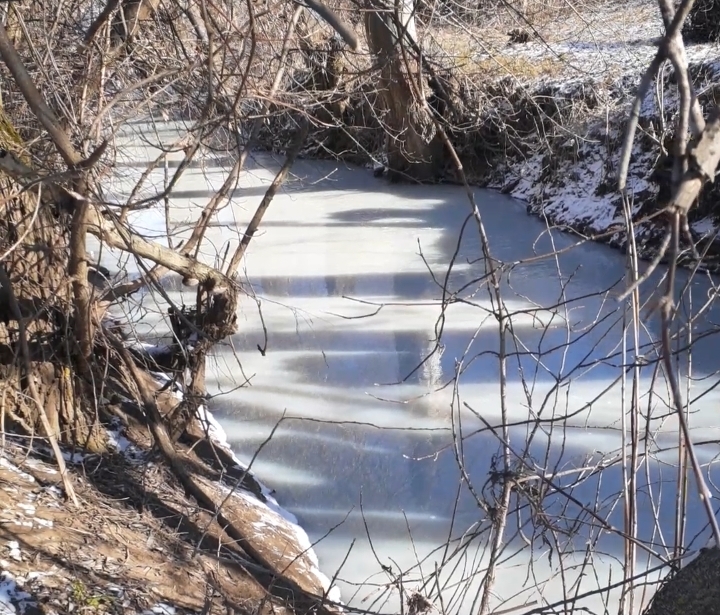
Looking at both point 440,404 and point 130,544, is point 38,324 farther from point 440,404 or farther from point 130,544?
point 440,404

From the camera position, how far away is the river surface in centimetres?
297

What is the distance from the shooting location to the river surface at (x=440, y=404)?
2969mm

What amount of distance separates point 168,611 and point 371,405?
3.04 m

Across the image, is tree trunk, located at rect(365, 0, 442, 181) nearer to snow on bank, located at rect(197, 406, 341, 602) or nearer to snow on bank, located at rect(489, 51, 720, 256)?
snow on bank, located at rect(197, 406, 341, 602)

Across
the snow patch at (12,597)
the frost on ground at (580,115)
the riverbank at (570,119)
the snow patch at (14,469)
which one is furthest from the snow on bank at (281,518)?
the frost on ground at (580,115)

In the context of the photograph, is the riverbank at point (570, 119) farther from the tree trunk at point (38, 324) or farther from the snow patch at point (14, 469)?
the snow patch at point (14, 469)

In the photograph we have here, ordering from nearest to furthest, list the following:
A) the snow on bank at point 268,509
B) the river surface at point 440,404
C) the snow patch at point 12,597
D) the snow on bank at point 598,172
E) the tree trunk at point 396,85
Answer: the snow patch at point 12,597, the river surface at point 440,404, the snow on bank at point 268,509, the tree trunk at point 396,85, the snow on bank at point 598,172

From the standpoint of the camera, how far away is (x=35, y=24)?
4.07m

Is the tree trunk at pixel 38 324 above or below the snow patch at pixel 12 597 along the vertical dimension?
above

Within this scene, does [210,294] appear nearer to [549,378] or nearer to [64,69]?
[64,69]

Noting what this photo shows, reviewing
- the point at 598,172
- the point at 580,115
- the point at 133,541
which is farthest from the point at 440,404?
the point at 580,115

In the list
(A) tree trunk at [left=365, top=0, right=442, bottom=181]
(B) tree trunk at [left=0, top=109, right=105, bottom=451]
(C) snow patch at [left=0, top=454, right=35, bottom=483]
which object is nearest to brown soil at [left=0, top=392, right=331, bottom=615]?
(C) snow patch at [left=0, top=454, right=35, bottom=483]

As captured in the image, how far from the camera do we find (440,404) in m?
5.90

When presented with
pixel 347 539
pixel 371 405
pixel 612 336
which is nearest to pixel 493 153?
pixel 612 336
